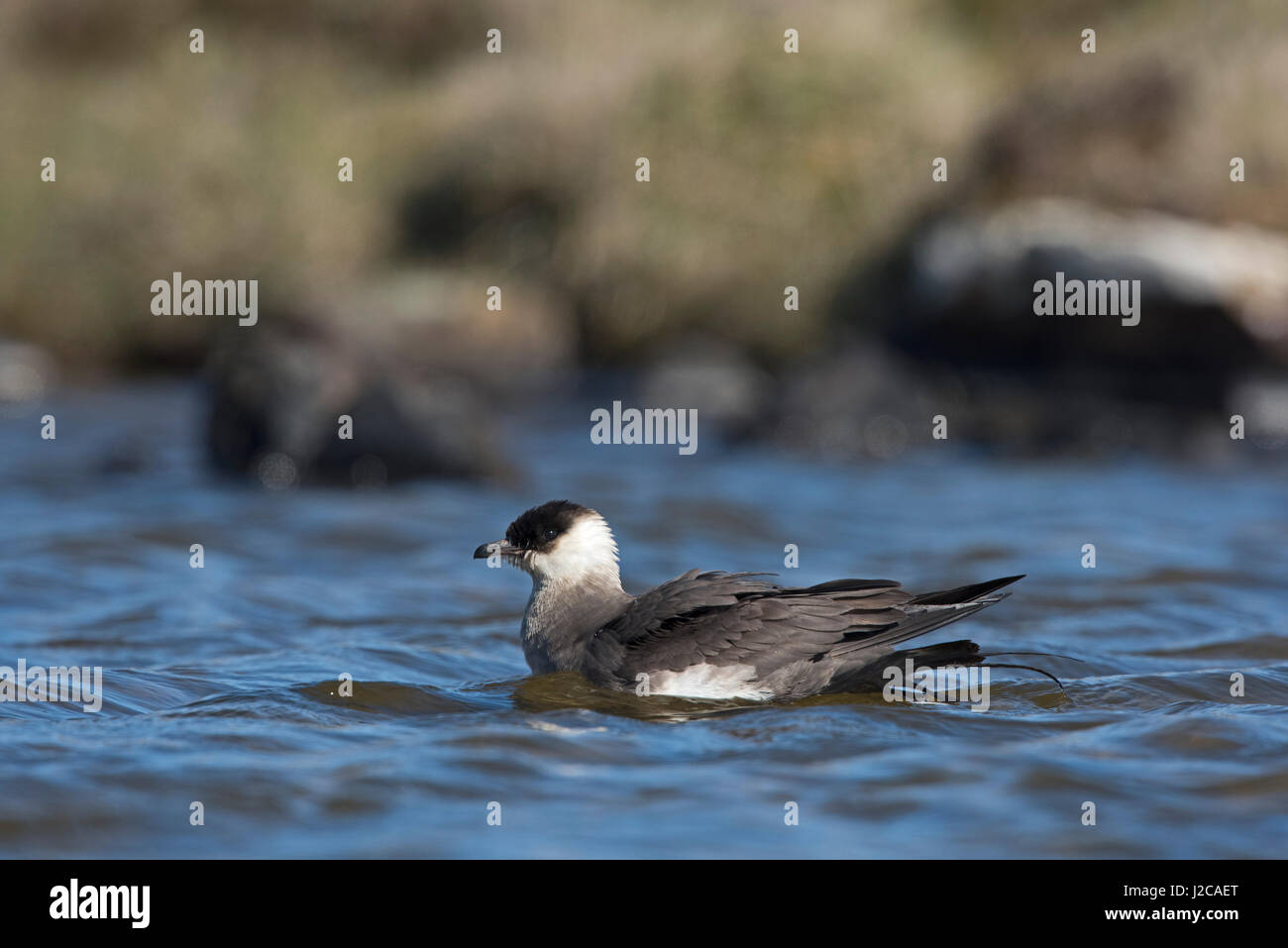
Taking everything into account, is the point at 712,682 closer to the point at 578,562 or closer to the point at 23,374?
the point at 578,562

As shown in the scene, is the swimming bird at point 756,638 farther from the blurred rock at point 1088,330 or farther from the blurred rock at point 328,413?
the blurred rock at point 1088,330

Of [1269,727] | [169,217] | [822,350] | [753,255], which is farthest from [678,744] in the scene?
[169,217]

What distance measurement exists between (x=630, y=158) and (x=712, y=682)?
15.9 m

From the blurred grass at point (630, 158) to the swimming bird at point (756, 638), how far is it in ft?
37.0

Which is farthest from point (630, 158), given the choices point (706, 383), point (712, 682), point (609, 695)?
point (712, 682)

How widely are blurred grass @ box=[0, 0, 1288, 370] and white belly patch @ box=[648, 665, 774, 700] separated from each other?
38.4 ft

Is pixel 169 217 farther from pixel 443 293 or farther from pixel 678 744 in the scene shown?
pixel 678 744

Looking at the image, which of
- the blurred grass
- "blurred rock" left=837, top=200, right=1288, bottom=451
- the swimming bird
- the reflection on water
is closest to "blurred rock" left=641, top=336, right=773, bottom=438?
the blurred grass

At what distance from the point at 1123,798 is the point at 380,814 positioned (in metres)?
2.53

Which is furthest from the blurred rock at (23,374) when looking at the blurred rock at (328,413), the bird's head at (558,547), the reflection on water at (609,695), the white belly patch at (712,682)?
the white belly patch at (712,682)

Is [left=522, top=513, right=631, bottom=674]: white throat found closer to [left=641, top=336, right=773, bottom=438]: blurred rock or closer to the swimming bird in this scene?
the swimming bird

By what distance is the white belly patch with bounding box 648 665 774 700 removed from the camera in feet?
21.7

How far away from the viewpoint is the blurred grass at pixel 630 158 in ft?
58.6

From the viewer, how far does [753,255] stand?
20484mm
